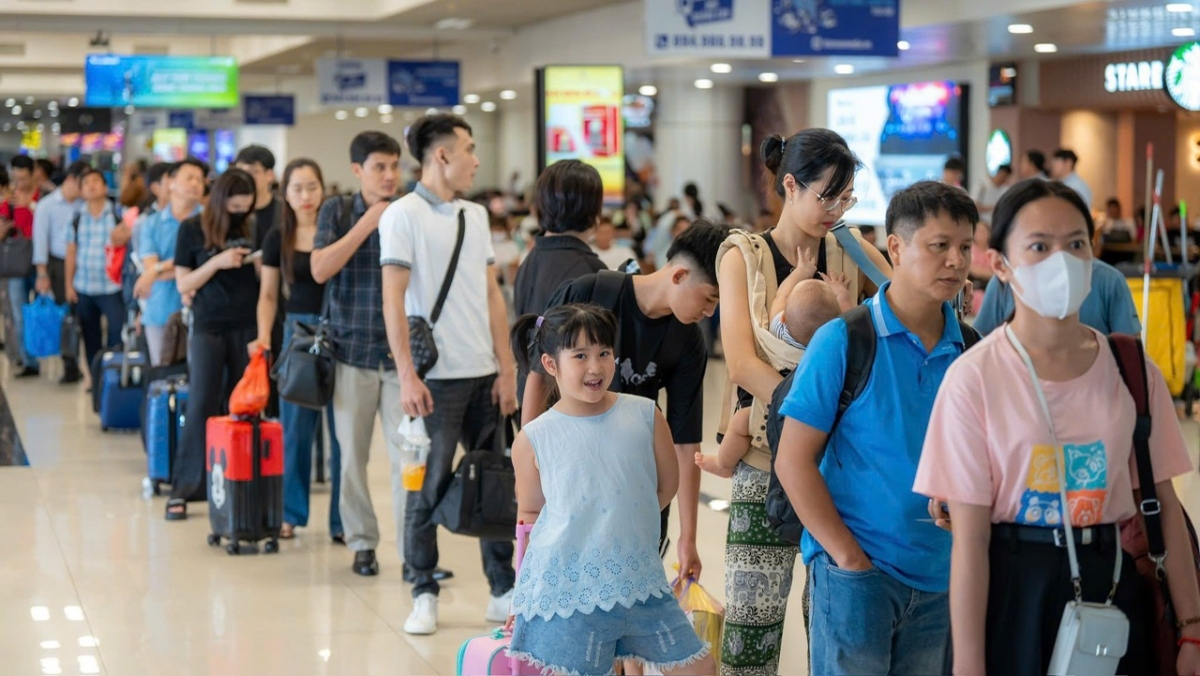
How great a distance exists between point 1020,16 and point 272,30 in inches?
396

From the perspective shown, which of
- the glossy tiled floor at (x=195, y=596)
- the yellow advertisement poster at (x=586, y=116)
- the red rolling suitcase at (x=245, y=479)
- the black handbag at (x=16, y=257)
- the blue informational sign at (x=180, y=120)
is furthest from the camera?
the blue informational sign at (x=180, y=120)

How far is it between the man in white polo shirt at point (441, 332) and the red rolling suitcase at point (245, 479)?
1.42 metres

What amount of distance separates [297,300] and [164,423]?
1432 mm

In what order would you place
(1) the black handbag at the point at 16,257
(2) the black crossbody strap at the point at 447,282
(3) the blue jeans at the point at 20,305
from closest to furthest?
1. (2) the black crossbody strap at the point at 447,282
2. (1) the black handbag at the point at 16,257
3. (3) the blue jeans at the point at 20,305

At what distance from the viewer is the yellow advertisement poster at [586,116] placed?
13.9m

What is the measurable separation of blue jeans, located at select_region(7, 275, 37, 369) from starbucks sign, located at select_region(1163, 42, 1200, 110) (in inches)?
395

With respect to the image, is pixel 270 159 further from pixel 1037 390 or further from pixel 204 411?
pixel 1037 390

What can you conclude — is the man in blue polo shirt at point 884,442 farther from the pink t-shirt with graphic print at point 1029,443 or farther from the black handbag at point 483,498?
the black handbag at point 483,498

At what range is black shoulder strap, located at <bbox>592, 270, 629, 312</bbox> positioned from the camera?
3852mm

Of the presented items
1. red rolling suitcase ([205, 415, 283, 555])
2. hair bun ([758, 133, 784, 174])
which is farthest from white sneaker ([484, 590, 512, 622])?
hair bun ([758, 133, 784, 174])

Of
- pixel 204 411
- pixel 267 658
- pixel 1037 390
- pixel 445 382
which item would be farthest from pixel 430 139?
pixel 1037 390

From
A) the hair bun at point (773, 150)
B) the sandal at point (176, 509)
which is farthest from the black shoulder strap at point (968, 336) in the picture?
the sandal at point (176, 509)

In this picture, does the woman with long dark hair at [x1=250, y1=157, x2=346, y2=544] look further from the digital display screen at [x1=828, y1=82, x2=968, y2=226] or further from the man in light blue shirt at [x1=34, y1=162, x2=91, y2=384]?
the digital display screen at [x1=828, y1=82, x2=968, y2=226]

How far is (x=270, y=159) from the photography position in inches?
296
